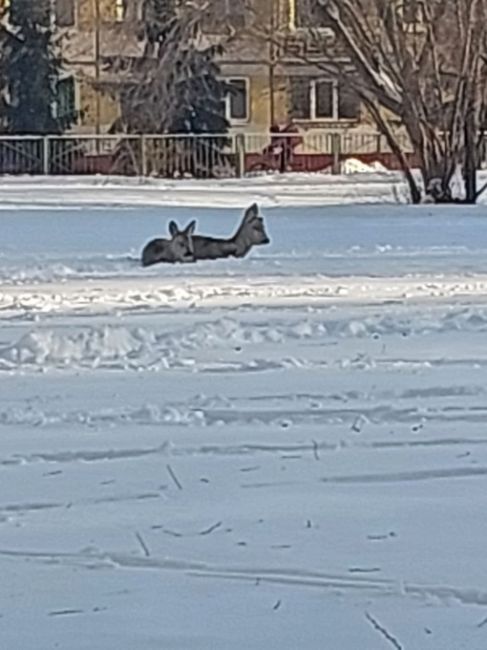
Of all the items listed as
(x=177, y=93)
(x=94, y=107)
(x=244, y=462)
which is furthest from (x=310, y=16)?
(x=94, y=107)

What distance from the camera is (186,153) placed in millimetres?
49344

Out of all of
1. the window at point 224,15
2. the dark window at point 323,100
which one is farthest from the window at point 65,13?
the window at point 224,15

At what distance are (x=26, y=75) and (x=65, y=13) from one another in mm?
6532

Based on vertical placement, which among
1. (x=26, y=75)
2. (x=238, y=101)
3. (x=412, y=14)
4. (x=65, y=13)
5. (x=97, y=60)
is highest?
(x=65, y=13)

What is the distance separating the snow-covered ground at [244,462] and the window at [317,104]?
42.4 metres

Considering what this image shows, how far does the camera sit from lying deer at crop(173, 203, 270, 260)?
1986cm

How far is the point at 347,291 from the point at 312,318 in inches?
92.6

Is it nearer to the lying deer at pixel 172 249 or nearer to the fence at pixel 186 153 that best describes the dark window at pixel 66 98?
the fence at pixel 186 153

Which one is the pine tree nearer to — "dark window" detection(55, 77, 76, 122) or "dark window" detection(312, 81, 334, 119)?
"dark window" detection(312, 81, 334, 119)

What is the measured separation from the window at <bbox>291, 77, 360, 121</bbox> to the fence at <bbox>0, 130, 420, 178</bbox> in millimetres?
5272

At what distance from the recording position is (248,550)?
6215mm

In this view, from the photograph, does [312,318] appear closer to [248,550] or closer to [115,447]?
[115,447]

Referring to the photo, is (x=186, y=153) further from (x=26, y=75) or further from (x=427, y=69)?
(x=427, y=69)

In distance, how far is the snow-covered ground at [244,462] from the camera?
18.1 feet
